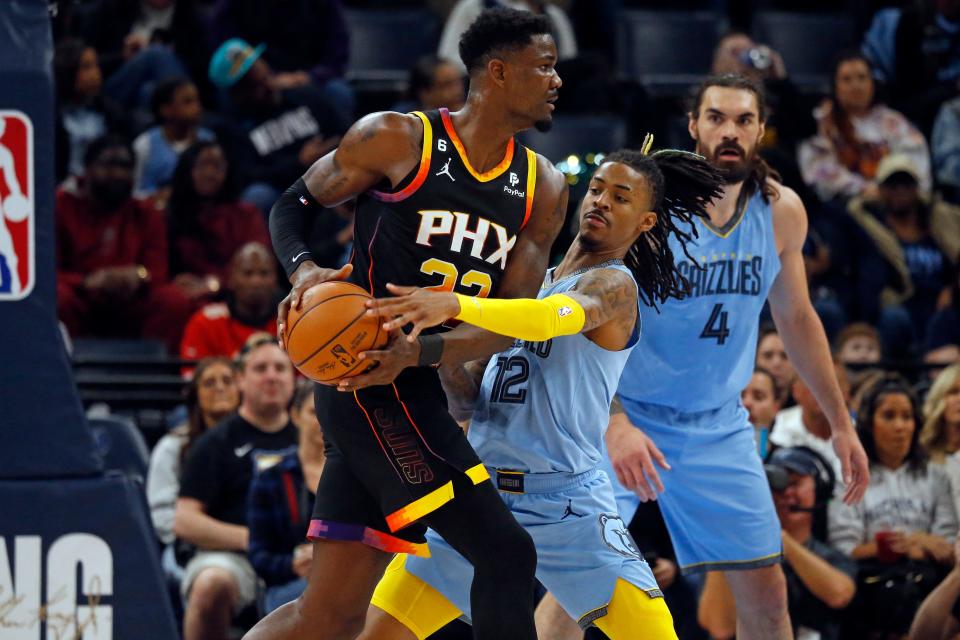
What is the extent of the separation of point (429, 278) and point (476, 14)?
646 cm

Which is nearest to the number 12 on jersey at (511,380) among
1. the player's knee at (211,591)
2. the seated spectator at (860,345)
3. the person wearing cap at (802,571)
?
the person wearing cap at (802,571)

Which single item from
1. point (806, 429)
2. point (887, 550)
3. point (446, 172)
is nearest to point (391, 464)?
point (446, 172)

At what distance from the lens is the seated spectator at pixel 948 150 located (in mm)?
10859

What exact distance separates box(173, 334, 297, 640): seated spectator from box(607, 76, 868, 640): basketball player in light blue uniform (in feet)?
6.99

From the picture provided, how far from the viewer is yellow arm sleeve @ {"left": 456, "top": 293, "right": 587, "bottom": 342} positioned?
4.06 metres

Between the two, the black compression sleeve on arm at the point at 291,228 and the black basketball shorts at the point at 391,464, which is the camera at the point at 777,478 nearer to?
the black basketball shorts at the point at 391,464

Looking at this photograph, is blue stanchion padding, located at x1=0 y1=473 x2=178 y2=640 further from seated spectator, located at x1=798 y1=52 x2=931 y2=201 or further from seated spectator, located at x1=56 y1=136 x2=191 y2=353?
seated spectator, located at x1=798 y1=52 x2=931 y2=201

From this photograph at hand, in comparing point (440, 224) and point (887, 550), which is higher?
point (440, 224)

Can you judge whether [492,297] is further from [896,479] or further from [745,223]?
[896,479]

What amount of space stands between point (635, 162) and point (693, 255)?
70 centimetres

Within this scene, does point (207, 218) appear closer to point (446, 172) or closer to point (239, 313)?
point (239, 313)

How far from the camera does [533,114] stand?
4445mm

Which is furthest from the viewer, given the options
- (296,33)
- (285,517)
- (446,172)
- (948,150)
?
(948,150)

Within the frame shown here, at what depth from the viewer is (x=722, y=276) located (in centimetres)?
525
